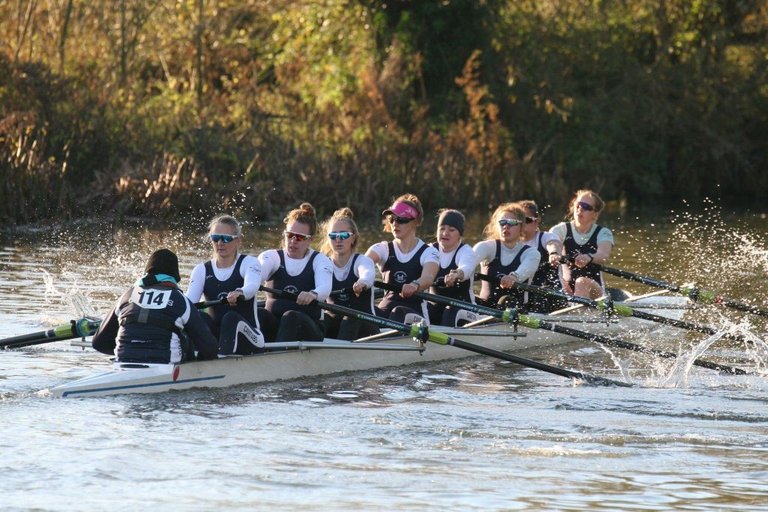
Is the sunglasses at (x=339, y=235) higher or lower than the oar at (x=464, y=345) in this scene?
higher

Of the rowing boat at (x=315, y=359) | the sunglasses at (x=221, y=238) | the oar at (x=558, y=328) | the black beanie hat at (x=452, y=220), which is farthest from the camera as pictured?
the black beanie hat at (x=452, y=220)

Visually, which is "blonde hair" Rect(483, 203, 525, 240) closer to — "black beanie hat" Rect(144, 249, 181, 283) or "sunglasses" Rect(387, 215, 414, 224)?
"sunglasses" Rect(387, 215, 414, 224)

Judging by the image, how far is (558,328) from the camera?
10266 mm

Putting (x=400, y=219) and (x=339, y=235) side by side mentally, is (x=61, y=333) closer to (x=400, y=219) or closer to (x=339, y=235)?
(x=339, y=235)

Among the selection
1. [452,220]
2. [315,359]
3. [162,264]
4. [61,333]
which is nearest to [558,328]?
[452,220]

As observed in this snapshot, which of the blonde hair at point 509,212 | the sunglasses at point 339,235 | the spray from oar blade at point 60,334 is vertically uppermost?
the blonde hair at point 509,212

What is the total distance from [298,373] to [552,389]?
1775mm

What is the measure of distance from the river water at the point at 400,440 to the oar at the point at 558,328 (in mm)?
119

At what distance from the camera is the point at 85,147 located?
20812 millimetres

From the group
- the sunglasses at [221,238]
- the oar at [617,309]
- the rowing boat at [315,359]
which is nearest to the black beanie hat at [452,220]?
the oar at [617,309]

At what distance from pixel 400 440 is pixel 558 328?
3.25 metres

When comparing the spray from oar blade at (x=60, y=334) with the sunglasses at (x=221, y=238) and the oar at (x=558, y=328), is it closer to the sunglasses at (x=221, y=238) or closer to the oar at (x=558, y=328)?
the sunglasses at (x=221, y=238)

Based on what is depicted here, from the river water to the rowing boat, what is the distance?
10cm

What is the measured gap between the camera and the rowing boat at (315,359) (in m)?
8.02
